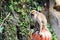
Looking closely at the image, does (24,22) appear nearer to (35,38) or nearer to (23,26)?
(23,26)

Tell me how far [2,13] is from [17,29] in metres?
0.47

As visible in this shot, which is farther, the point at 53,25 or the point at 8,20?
the point at 53,25

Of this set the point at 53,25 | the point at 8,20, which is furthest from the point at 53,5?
the point at 8,20

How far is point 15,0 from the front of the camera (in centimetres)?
513

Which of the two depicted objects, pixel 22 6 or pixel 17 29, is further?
pixel 22 6

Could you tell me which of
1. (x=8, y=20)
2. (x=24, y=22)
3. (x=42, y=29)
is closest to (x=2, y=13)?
(x=8, y=20)

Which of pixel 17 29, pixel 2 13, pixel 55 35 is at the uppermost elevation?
pixel 2 13

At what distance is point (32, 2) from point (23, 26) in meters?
0.80

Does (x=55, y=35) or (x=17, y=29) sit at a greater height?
(x=17, y=29)

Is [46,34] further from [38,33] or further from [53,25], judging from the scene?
[53,25]

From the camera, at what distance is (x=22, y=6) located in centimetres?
522

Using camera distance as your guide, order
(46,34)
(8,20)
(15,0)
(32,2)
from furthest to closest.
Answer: (32,2) → (15,0) → (8,20) → (46,34)

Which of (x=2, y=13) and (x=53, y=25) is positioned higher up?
(x=2, y=13)

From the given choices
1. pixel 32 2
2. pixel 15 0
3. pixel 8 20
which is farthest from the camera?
pixel 32 2
